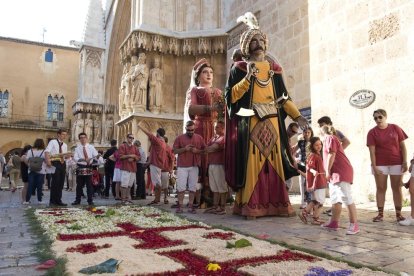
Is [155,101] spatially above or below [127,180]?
above

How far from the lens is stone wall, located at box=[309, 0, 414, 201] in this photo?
21.0 ft

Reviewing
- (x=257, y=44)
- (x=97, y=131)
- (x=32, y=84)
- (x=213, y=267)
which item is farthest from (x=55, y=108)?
(x=213, y=267)

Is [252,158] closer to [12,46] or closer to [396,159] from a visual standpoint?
[396,159]

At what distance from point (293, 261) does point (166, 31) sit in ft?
41.7

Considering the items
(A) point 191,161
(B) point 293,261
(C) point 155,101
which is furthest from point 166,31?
(B) point 293,261

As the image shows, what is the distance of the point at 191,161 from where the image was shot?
650 centimetres

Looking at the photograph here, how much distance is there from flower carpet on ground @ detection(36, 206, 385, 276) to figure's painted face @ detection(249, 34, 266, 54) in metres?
2.76

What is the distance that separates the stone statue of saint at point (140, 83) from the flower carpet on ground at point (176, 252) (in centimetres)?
926

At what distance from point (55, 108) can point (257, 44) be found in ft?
118

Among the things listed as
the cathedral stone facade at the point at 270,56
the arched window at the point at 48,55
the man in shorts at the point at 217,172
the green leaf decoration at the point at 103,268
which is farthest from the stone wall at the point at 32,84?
the green leaf decoration at the point at 103,268

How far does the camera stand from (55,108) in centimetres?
3756

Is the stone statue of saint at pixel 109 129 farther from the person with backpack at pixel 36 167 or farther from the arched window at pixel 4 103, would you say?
the arched window at pixel 4 103

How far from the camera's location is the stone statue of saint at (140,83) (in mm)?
13609

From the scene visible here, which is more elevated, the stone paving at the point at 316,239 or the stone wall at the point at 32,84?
the stone wall at the point at 32,84
